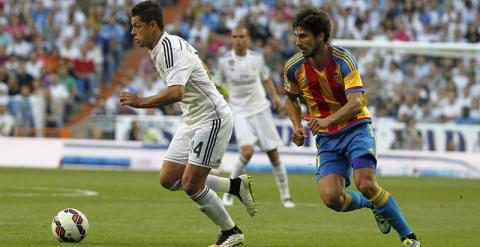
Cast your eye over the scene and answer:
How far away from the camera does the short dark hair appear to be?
962 centimetres

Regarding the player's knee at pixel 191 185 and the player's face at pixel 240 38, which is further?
the player's face at pixel 240 38

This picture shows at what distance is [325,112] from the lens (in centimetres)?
1004

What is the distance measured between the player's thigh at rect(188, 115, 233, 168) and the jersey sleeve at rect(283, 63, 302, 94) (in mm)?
733

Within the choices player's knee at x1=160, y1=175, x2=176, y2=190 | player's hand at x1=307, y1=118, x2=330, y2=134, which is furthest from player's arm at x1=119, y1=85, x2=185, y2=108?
player's hand at x1=307, y1=118, x2=330, y2=134

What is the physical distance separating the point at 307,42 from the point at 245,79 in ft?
24.7

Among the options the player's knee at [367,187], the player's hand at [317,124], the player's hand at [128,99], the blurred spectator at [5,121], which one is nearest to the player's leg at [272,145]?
the player's knee at [367,187]

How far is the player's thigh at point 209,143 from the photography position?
1041 cm

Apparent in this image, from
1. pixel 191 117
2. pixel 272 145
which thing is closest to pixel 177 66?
pixel 191 117

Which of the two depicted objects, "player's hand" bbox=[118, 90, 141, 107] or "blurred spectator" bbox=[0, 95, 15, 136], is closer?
"player's hand" bbox=[118, 90, 141, 107]

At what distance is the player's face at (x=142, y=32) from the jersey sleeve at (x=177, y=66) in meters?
0.25

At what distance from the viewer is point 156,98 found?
955cm

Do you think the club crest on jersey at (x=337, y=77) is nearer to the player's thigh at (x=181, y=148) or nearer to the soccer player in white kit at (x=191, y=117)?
the soccer player in white kit at (x=191, y=117)

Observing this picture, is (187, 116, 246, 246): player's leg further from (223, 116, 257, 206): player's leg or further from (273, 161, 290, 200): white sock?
(223, 116, 257, 206): player's leg

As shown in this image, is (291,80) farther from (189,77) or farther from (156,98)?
(156,98)
